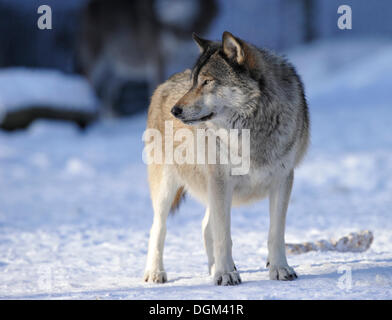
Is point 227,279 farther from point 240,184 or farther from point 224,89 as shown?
point 224,89

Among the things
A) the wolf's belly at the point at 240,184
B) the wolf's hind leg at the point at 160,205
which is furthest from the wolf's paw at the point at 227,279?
the wolf's hind leg at the point at 160,205

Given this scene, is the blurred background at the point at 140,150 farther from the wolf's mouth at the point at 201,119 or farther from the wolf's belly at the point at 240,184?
the wolf's mouth at the point at 201,119

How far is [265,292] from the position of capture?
289cm

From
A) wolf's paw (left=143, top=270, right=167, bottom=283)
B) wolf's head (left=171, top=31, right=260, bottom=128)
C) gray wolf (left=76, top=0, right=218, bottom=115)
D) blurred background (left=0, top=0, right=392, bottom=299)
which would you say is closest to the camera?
wolf's head (left=171, top=31, right=260, bottom=128)

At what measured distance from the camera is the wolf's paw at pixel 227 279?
3.13 meters

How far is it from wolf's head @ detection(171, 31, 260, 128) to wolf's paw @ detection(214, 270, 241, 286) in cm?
78

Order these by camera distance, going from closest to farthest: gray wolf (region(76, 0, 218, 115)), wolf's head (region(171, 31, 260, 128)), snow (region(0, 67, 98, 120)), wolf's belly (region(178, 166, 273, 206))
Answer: wolf's head (region(171, 31, 260, 128))
wolf's belly (region(178, 166, 273, 206))
snow (region(0, 67, 98, 120))
gray wolf (region(76, 0, 218, 115))

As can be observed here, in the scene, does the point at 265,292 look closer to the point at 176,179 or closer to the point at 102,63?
the point at 176,179

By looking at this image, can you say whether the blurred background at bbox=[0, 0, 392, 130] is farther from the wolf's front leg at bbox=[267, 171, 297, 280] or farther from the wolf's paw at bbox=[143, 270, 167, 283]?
the wolf's front leg at bbox=[267, 171, 297, 280]

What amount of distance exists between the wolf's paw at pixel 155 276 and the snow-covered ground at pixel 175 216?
0.19 feet

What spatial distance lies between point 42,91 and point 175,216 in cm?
758

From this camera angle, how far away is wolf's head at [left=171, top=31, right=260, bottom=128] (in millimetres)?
3123

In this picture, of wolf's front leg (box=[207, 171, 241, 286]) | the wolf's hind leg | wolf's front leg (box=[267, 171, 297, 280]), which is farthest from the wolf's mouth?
the wolf's hind leg

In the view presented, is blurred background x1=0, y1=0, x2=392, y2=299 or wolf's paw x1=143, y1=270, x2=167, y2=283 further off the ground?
blurred background x1=0, y1=0, x2=392, y2=299
